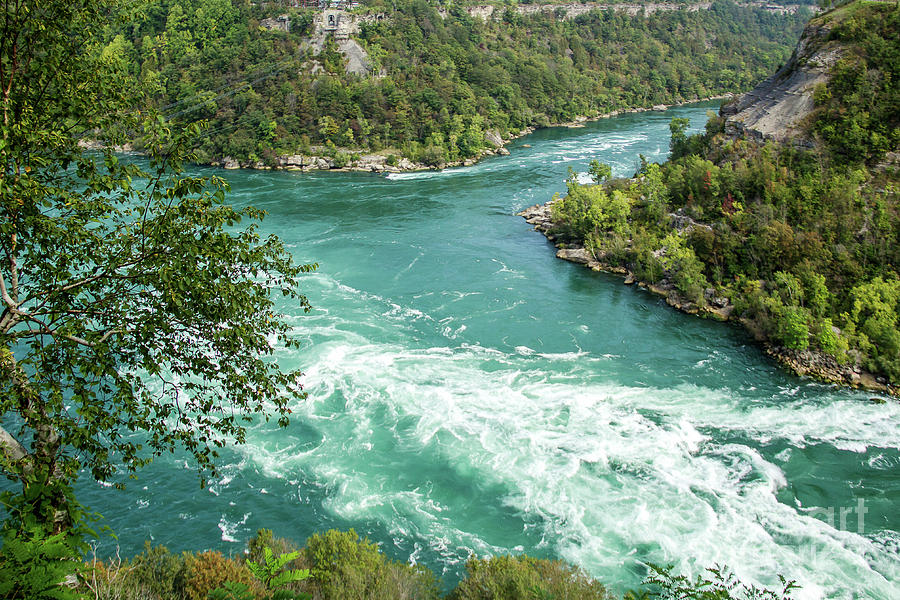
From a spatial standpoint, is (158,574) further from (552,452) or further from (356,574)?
(552,452)

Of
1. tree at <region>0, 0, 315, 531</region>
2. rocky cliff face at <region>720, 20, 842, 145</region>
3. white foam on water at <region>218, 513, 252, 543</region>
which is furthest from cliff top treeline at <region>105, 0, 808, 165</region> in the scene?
tree at <region>0, 0, 315, 531</region>

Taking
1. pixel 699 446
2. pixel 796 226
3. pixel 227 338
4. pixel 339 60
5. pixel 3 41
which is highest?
pixel 339 60

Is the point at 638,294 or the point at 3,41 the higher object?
the point at 3,41

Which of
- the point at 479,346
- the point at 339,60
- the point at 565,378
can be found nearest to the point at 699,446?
the point at 565,378

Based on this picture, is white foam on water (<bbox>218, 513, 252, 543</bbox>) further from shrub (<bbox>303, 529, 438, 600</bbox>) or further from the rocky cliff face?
the rocky cliff face

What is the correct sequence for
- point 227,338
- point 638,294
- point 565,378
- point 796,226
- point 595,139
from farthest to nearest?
point 595,139 → point 638,294 → point 796,226 → point 565,378 → point 227,338

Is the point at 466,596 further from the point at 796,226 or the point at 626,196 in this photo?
the point at 626,196

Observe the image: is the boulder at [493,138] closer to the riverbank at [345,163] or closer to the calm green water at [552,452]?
the riverbank at [345,163]
